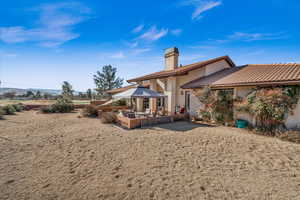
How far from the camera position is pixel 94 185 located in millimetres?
3318

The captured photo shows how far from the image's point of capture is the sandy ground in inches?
121

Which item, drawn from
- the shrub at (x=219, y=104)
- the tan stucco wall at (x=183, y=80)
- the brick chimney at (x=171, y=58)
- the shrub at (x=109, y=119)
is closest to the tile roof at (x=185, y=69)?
the tan stucco wall at (x=183, y=80)

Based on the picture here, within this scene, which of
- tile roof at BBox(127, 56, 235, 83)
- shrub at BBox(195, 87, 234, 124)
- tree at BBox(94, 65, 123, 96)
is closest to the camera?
shrub at BBox(195, 87, 234, 124)

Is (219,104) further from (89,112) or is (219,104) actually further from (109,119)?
(89,112)

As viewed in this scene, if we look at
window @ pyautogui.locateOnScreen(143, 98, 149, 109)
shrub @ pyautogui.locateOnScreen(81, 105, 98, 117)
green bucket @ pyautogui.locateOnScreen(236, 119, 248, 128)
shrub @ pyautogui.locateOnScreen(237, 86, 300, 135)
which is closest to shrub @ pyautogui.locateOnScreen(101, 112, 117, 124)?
shrub @ pyautogui.locateOnScreen(81, 105, 98, 117)

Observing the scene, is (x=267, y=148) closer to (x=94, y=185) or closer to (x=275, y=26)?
(x=94, y=185)

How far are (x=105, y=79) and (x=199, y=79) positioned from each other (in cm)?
3274

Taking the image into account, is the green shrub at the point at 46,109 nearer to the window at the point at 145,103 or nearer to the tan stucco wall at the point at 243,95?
the window at the point at 145,103

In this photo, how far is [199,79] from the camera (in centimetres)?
1312

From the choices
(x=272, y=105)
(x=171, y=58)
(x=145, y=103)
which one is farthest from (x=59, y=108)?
(x=272, y=105)

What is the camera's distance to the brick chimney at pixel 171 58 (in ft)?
50.6

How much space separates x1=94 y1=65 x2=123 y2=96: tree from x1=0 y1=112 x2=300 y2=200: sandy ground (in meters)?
34.3

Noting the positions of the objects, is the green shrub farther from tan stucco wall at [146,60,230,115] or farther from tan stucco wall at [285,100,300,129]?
tan stucco wall at [285,100,300,129]

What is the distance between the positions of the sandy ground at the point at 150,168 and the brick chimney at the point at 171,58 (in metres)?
10.9
